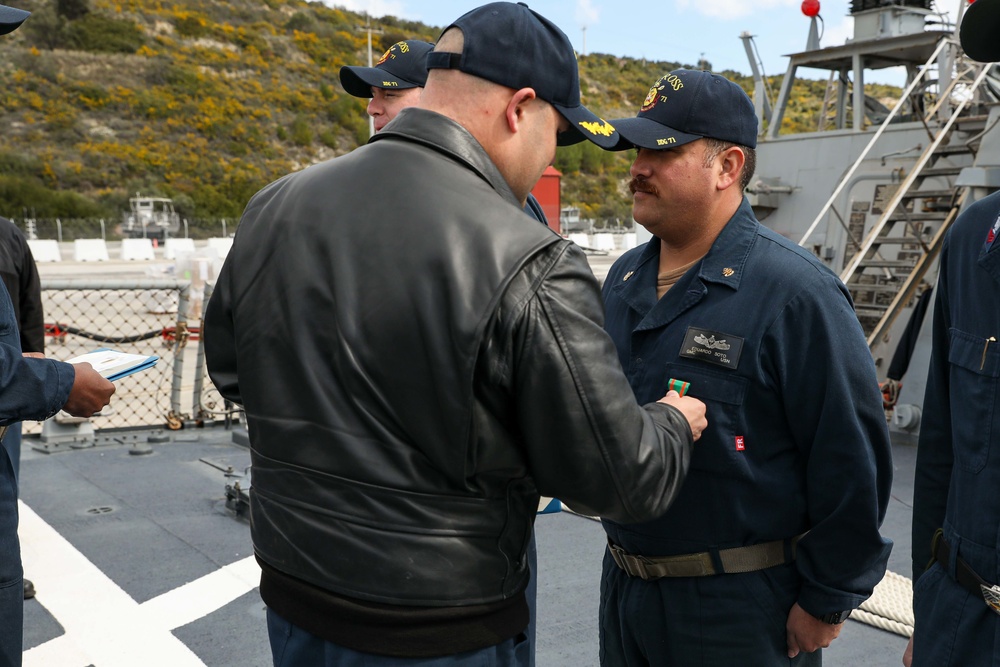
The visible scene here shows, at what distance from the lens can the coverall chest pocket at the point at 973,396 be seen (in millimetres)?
1833

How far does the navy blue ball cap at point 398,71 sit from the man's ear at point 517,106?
1.85 m

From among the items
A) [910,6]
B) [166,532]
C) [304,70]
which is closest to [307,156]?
[304,70]

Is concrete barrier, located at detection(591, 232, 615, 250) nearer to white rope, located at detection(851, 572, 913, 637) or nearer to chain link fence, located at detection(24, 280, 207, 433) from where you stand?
chain link fence, located at detection(24, 280, 207, 433)

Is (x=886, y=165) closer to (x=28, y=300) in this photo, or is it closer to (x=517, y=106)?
(x=28, y=300)

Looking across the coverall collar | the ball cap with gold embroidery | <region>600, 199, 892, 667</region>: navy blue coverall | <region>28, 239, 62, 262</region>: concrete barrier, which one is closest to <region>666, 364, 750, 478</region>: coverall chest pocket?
<region>600, 199, 892, 667</region>: navy blue coverall

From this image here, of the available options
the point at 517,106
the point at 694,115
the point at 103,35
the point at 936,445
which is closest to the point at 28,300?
the point at 694,115

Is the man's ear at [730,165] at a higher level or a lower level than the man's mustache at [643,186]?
higher

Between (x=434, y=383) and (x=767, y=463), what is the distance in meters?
1.02

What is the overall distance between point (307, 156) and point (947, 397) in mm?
59415

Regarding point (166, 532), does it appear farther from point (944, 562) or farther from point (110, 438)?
point (944, 562)

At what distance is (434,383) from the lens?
1.40 m

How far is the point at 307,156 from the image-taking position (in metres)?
58.6

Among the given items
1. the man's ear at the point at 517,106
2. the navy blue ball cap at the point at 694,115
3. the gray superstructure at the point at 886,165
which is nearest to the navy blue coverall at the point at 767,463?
the navy blue ball cap at the point at 694,115

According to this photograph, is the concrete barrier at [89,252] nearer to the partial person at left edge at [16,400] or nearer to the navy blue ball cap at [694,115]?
the partial person at left edge at [16,400]
